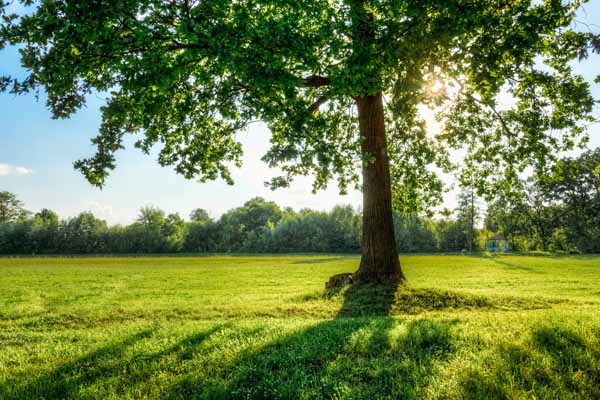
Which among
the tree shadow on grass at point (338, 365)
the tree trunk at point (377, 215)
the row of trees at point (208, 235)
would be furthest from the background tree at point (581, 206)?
the tree shadow on grass at point (338, 365)

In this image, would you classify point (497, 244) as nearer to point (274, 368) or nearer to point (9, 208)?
point (274, 368)

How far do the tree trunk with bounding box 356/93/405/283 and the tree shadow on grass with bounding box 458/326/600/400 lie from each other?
6883 mm

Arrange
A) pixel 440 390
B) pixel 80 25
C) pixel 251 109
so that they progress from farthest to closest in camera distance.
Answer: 1. pixel 251 109
2. pixel 80 25
3. pixel 440 390

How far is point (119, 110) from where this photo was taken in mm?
10336

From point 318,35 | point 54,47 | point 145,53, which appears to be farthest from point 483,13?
point 54,47

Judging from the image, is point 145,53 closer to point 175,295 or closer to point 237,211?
point 175,295

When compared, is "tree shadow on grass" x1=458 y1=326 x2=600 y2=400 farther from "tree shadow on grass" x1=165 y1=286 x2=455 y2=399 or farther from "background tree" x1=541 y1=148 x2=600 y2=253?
"background tree" x1=541 y1=148 x2=600 y2=253

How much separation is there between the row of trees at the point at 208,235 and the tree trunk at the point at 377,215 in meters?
72.5

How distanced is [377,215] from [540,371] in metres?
8.17

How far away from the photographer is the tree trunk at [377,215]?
13.0 meters

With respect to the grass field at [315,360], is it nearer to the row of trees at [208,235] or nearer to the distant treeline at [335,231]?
the distant treeline at [335,231]

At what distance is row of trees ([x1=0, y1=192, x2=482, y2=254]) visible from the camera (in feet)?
281

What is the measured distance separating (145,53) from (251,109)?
2531mm

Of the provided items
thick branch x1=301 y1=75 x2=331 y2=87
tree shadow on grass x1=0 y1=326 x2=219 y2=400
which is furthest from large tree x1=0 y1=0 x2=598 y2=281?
tree shadow on grass x1=0 y1=326 x2=219 y2=400
